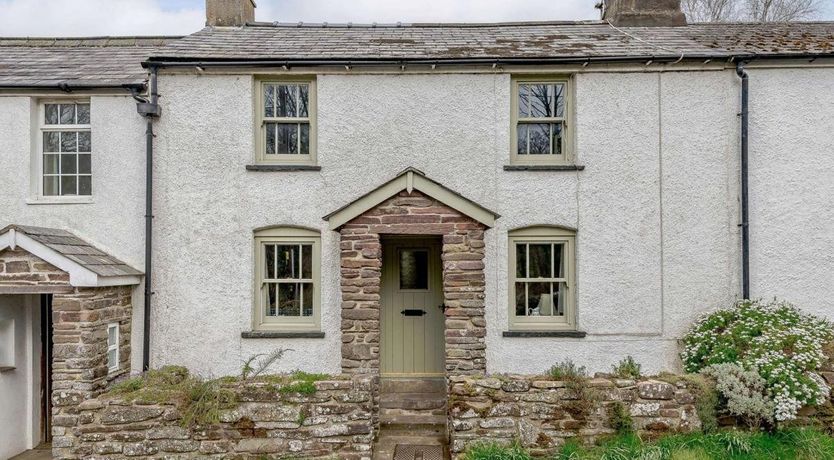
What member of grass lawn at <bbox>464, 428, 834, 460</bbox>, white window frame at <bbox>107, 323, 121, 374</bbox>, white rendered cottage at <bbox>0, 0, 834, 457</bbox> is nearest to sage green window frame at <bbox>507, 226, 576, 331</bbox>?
white rendered cottage at <bbox>0, 0, 834, 457</bbox>

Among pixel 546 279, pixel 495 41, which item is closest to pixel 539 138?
pixel 495 41

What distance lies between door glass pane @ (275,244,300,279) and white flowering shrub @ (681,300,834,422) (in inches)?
244

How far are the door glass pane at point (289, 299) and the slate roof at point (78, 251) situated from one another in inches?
86.1

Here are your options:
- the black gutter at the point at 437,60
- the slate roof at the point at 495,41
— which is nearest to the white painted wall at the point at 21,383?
the black gutter at the point at 437,60

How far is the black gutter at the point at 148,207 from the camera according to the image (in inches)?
319

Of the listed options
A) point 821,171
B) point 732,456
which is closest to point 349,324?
point 732,456

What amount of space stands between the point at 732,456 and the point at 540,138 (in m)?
5.18

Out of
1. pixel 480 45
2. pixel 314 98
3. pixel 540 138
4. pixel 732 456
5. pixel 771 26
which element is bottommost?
pixel 732 456

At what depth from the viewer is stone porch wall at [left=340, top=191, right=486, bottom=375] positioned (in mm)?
7547

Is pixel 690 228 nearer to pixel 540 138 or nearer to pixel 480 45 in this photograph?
pixel 540 138

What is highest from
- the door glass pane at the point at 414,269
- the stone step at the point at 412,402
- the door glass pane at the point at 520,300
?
the door glass pane at the point at 414,269

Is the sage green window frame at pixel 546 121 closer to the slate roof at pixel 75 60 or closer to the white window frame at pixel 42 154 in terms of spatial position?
the slate roof at pixel 75 60

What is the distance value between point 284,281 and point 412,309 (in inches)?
85.7

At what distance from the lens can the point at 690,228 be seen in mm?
8250
